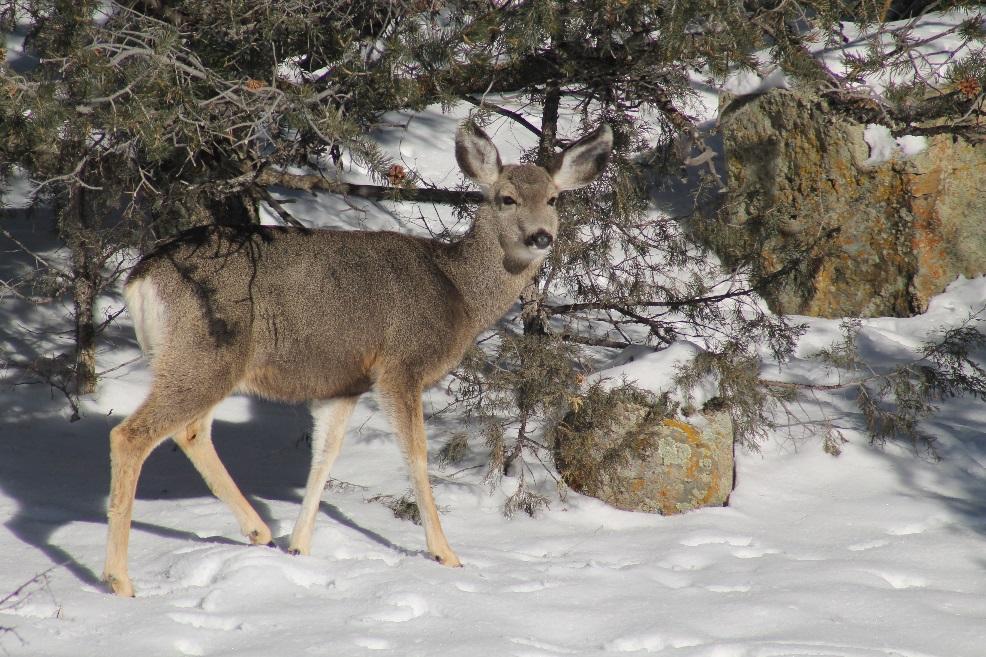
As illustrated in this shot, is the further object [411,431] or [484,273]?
[484,273]

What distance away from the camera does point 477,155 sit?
6527 millimetres

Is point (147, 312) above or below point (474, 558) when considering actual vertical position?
above

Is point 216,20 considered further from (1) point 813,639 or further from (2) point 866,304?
(2) point 866,304

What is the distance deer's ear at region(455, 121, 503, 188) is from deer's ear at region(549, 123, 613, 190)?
390mm

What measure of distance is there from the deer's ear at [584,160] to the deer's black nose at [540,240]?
609 millimetres

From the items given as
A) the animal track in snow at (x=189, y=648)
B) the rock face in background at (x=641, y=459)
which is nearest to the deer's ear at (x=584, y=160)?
the rock face in background at (x=641, y=459)

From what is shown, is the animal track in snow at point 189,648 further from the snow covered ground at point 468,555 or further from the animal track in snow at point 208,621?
the animal track in snow at point 208,621

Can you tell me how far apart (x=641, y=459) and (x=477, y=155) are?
94.3 inches

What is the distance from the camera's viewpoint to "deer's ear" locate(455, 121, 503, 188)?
21.0 ft

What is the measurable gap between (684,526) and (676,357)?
1330 millimetres

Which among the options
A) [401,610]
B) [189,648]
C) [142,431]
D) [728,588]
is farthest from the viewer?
[728,588]

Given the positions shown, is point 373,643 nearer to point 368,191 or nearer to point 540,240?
point 540,240

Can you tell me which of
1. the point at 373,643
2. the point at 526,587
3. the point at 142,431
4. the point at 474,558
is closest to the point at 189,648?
the point at 373,643

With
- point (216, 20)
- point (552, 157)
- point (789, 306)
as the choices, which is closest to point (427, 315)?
point (552, 157)
